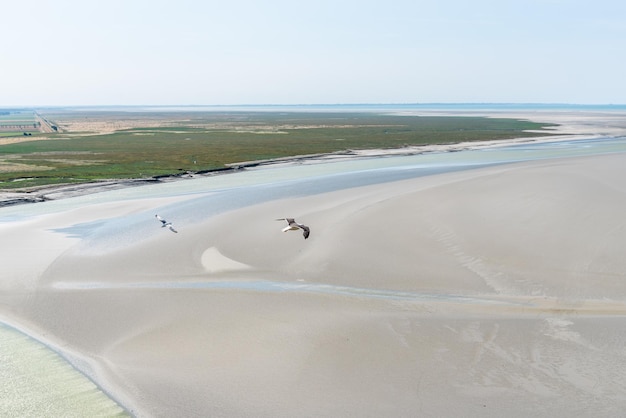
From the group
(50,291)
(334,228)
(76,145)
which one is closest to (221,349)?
(50,291)

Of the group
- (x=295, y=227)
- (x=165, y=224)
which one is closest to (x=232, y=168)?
(x=165, y=224)

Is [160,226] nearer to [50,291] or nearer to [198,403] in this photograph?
[50,291]

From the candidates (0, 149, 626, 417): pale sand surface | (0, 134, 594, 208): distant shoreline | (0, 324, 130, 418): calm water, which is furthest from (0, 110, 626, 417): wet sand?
(0, 134, 594, 208): distant shoreline

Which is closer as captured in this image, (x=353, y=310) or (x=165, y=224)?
(x=353, y=310)

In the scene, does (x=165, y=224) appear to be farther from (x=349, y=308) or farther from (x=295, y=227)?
(x=349, y=308)

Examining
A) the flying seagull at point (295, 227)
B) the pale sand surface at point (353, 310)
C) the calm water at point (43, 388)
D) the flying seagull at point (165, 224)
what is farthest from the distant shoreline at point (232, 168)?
the calm water at point (43, 388)

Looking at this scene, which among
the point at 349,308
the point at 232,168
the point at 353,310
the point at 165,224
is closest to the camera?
the point at 353,310

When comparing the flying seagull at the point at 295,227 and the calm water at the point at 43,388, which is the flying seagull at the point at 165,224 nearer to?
the flying seagull at the point at 295,227

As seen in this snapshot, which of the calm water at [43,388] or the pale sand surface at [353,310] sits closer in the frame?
the calm water at [43,388]
